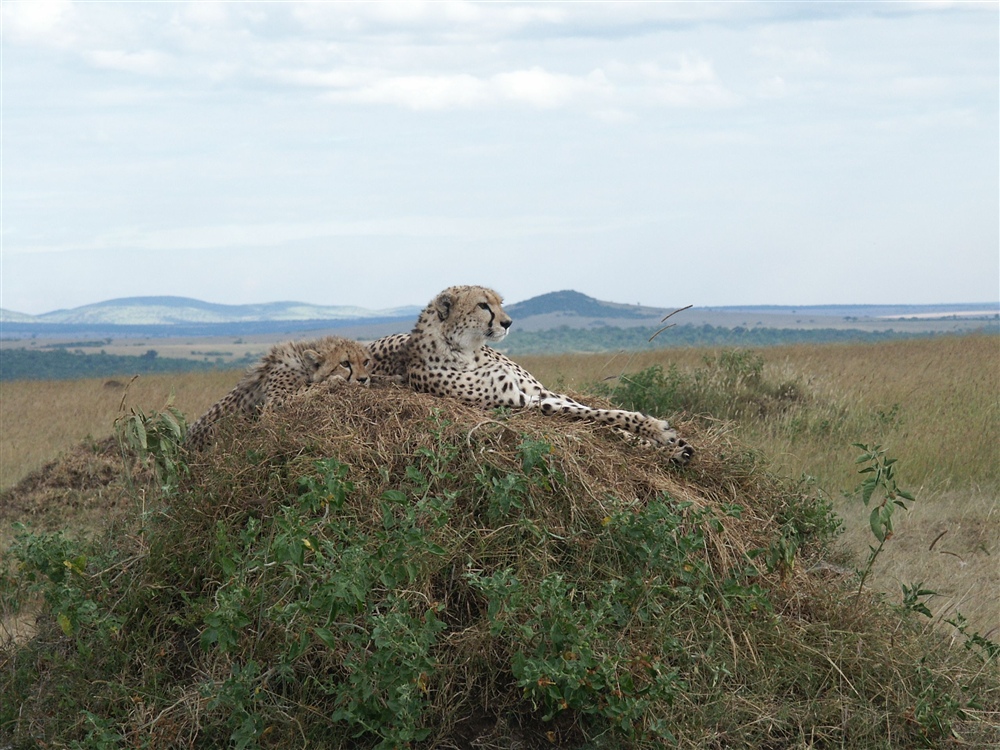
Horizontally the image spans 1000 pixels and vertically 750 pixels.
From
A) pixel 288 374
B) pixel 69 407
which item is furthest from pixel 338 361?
pixel 69 407

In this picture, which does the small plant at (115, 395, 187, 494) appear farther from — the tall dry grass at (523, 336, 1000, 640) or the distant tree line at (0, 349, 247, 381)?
the distant tree line at (0, 349, 247, 381)

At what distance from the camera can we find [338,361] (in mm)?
4781

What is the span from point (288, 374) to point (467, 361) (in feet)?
2.77

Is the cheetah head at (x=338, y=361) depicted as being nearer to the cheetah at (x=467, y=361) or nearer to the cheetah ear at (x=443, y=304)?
the cheetah at (x=467, y=361)

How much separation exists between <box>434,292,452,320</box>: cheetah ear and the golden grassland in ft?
5.34

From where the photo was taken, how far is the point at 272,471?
12.8ft

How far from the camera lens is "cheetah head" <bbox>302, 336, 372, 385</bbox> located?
474cm

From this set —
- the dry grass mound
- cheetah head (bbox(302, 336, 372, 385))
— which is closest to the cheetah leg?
the dry grass mound

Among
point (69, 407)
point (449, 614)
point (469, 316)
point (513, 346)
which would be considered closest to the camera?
point (449, 614)

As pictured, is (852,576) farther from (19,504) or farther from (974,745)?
(19,504)

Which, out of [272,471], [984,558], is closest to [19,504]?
[272,471]

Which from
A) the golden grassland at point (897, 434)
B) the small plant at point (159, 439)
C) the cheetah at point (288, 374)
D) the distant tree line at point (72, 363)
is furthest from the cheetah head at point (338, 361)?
the distant tree line at point (72, 363)

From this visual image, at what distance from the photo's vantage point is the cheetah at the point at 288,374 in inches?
187

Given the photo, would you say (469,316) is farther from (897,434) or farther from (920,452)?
(897,434)
